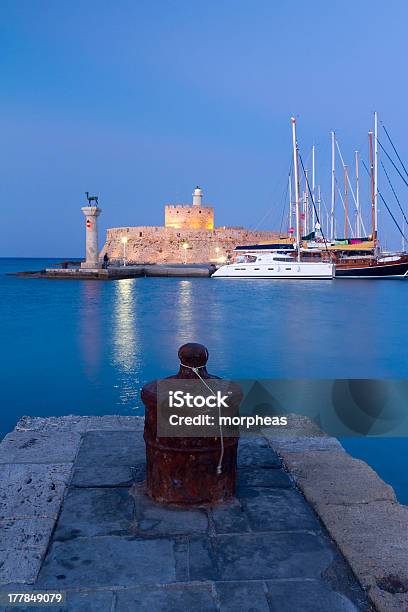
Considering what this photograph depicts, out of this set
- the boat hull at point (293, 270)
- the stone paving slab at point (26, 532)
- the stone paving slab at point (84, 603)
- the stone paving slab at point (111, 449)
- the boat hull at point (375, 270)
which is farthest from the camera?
the boat hull at point (375, 270)

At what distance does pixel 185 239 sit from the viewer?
62031 mm

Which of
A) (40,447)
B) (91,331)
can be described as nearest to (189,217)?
(91,331)

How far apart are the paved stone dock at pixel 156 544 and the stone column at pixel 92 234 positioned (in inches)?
1372

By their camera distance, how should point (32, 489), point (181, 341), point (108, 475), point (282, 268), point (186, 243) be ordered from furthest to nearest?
1. point (186, 243)
2. point (282, 268)
3. point (181, 341)
4. point (108, 475)
5. point (32, 489)

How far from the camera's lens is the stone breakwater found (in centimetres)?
6203

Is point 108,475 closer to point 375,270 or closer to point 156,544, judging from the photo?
point 156,544

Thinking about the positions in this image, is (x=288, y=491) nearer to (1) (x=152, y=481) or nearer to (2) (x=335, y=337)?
(1) (x=152, y=481)

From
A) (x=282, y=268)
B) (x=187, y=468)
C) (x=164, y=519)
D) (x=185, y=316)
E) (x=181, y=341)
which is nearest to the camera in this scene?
(x=164, y=519)

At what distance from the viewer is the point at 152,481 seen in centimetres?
272

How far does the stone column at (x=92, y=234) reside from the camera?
36.8 meters

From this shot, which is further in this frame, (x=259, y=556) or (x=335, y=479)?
(x=335, y=479)

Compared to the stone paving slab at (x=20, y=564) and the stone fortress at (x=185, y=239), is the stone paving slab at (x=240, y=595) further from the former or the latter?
the stone fortress at (x=185, y=239)

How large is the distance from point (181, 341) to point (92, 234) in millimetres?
23247

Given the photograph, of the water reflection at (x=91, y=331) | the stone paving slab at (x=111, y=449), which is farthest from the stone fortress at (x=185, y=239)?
the stone paving slab at (x=111, y=449)
